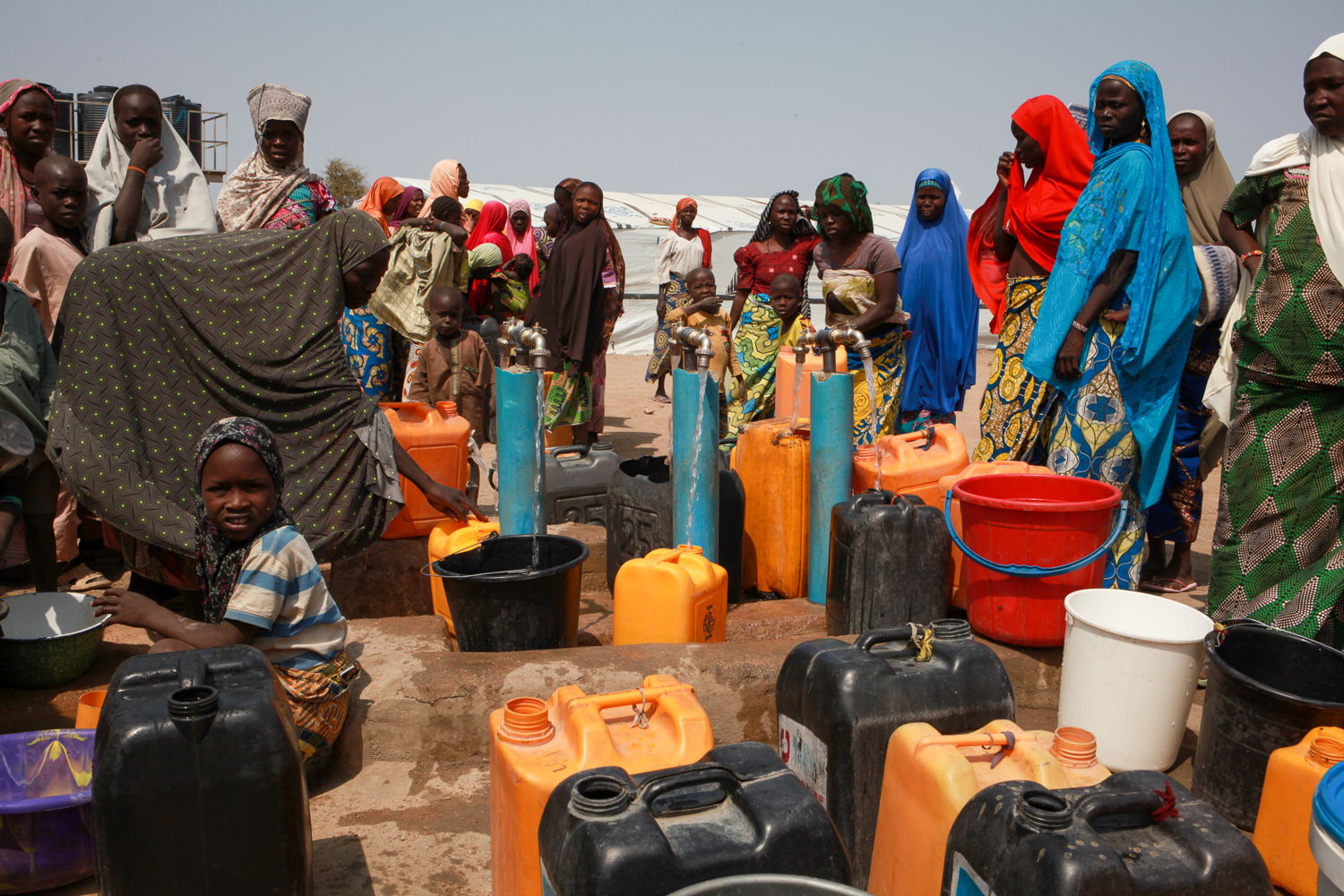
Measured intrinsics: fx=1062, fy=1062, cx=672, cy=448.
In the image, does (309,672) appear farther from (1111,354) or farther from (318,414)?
(1111,354)

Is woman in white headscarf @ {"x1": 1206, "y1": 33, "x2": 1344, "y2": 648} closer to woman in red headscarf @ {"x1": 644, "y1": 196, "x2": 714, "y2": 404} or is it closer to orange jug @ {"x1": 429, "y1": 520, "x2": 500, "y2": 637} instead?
orange jug @ {"x1": 429, "y1": 520, "x2": 500, "y2": 637}

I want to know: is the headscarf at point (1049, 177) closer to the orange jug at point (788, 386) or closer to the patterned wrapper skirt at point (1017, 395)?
the patterned wrapper skirt at point (1017, 395)

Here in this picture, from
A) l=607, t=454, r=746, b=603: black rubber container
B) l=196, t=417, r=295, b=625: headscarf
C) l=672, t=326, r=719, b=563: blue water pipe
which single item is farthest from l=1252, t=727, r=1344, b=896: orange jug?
l=196, t=417, r=295, b=625: headscarf

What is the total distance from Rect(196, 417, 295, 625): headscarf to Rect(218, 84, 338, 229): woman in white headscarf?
2.78m

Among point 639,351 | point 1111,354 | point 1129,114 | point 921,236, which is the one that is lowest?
point 639,351

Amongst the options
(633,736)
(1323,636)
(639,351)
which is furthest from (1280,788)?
(639,351)

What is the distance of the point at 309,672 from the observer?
8.77 ft

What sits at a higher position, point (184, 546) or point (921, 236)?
point (921, 236)

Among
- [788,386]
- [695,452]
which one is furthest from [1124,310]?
[788,386]

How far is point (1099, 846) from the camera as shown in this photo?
5.25ft

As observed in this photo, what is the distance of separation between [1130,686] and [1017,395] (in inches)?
59.9

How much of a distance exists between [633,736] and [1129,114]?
297cm

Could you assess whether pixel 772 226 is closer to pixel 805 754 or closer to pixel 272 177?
pixel 272 177

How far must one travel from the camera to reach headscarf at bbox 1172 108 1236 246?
531cm
